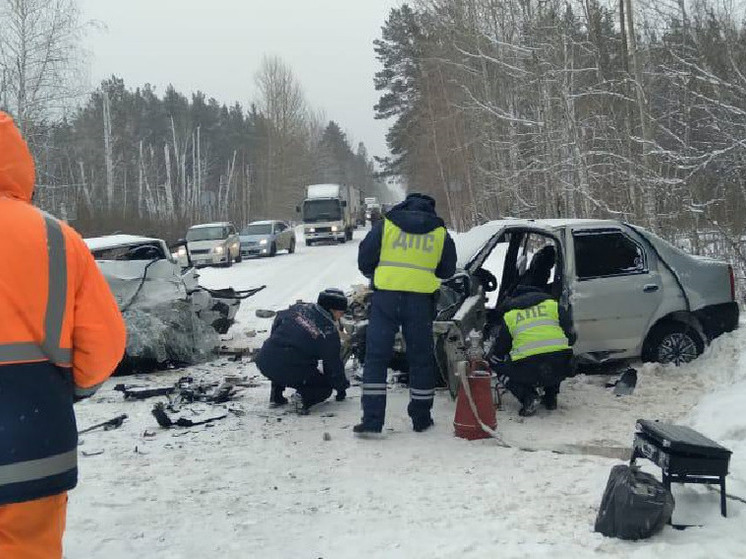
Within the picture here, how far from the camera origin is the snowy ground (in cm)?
358

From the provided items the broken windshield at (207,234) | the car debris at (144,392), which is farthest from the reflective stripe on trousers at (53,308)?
the broken windshield at (207,234)

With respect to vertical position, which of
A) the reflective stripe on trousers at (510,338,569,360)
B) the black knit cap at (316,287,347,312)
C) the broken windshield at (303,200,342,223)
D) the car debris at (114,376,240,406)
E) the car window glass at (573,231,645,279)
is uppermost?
the broken windshield at (303,200,342,223)

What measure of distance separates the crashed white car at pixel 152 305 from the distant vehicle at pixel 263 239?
19393 mm

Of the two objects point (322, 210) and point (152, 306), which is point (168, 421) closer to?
point (152, 306)

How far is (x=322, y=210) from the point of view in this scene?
35.3 meters

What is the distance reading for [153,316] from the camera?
837 cm

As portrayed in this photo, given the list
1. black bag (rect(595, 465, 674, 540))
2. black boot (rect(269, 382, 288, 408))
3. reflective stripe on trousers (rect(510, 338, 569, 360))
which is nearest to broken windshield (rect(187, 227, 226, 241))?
black boot (rect(269, 382, 288, 408))

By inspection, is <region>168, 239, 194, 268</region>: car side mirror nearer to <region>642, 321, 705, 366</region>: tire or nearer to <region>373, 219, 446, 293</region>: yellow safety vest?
<region>373, 219, 446, 293</region>: yellow safety vest

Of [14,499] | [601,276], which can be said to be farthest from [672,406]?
[14,499]

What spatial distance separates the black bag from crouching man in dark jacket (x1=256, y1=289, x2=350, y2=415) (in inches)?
129

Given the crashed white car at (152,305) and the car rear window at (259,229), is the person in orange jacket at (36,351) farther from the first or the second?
the car rear window at (259,229)

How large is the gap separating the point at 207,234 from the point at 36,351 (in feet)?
77.7

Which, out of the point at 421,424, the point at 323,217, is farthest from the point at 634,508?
the point at 323,217

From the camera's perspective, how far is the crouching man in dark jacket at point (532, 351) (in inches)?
231
